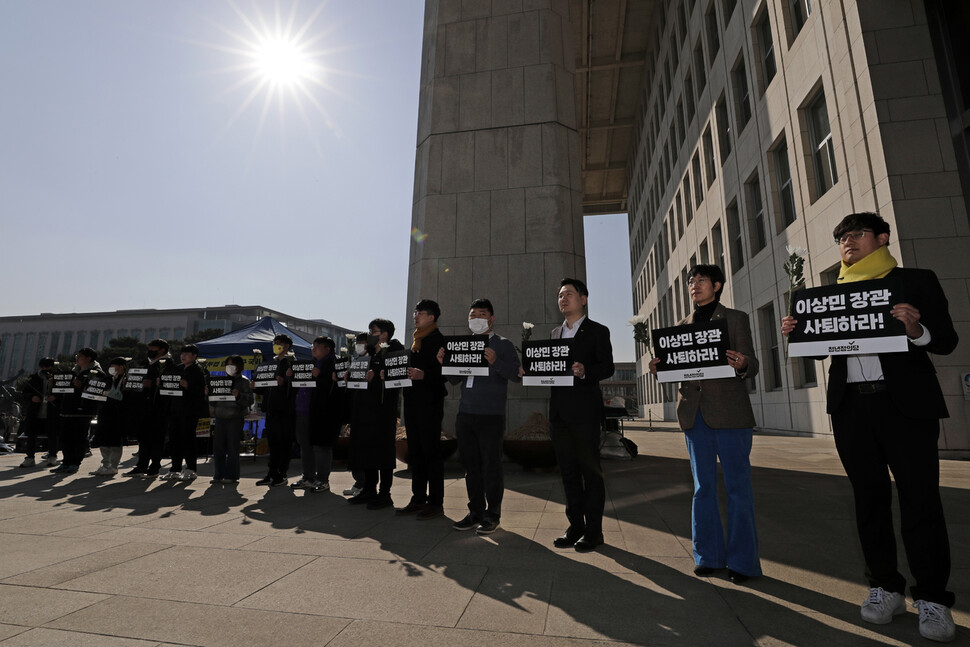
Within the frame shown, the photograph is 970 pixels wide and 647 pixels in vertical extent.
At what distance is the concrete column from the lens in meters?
11.2

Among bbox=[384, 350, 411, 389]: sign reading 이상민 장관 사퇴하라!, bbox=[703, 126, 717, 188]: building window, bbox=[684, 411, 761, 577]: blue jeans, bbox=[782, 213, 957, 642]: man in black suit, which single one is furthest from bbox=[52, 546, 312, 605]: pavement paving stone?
bbox=[703, 126, 717, 188]: building window

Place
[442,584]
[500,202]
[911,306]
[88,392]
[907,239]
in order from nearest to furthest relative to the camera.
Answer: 1. [911,306]
2. [442,584]
3. [88,392]
4. [907,239]
5. [500,202]

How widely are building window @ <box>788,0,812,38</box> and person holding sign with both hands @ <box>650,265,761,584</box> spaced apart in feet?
52.6

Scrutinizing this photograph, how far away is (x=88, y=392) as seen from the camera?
360 inches

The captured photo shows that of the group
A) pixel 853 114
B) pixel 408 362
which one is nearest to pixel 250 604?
pixel 408 362

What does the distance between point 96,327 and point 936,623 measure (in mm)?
147867

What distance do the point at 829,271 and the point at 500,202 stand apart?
933cm

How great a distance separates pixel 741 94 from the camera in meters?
20.2

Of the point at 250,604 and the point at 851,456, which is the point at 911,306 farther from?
the point at 250,604

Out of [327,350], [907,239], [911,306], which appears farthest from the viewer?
[907,239]

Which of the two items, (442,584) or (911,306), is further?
(442,584)

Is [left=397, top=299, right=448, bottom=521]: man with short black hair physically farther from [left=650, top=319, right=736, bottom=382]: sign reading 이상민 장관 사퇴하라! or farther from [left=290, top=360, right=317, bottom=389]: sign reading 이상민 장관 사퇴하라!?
[left=290, top=360, right=317, bottom=389]: sign reading 이상민 장관 사퇴하라!

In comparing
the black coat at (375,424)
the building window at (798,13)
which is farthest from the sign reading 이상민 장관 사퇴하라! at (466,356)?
the building window at (798,13)

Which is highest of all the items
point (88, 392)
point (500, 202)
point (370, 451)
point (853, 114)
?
point (853, 114)
